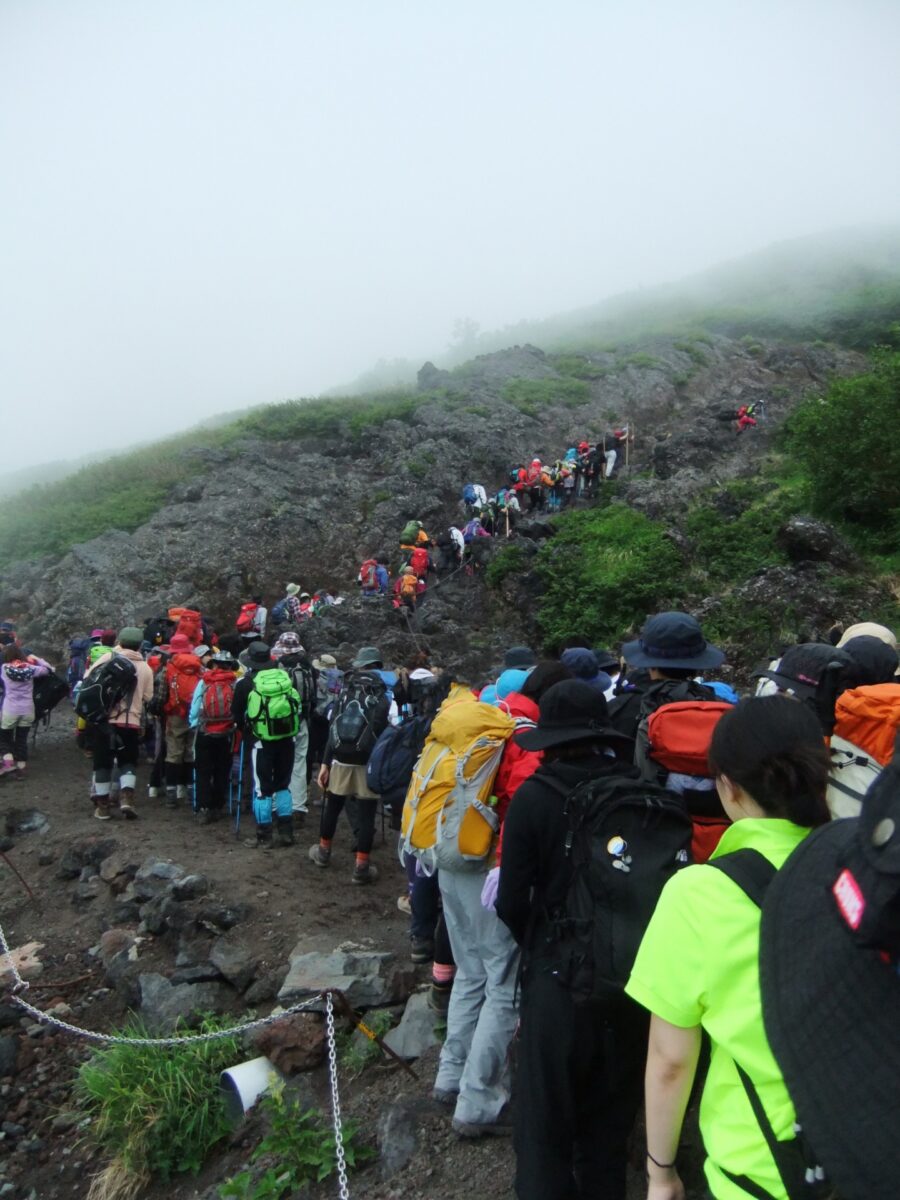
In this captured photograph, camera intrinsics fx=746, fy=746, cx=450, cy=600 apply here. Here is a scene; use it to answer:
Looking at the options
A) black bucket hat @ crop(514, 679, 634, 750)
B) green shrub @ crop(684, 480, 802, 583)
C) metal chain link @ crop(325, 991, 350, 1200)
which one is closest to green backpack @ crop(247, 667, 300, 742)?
metal chain link @ crop(325, 991, 350, 1200)

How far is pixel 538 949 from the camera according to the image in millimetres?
3076

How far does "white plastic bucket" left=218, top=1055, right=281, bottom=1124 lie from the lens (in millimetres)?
4703

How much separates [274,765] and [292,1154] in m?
4.34

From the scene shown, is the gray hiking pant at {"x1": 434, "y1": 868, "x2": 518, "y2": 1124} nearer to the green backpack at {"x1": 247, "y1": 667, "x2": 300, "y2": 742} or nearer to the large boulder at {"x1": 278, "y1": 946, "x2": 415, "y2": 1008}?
the large boulder at {"x1": 278, "y1": 946, "x2": 415, "y2": 1008}

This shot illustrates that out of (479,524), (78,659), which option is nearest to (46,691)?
(78,659)

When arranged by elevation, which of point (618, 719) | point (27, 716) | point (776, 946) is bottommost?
point (27, 716)

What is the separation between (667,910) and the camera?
1.91 m

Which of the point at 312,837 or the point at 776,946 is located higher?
the point at 776,946

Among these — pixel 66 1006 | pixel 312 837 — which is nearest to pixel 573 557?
pixel 312 837

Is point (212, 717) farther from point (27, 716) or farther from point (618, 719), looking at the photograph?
point (618, 719)

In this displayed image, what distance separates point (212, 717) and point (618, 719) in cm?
589

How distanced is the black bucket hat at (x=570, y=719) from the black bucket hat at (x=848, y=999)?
63.4 inches

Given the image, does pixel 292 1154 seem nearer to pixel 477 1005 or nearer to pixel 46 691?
pixel 477 1005

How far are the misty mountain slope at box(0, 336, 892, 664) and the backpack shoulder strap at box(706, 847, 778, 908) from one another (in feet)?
42.7
